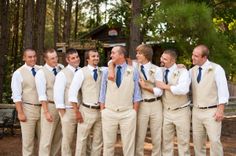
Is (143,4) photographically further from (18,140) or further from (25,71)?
(25,71)

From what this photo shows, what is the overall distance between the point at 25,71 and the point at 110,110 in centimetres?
137

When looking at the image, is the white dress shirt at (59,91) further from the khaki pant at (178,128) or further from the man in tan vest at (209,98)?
the man in tan vest at (209,98)

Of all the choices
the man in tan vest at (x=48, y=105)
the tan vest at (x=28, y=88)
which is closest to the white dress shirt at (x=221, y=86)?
the man in tan vest at (x=48, y=105)

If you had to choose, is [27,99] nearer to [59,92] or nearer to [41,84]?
[41,84]

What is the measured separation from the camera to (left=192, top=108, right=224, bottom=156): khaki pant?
5.71m

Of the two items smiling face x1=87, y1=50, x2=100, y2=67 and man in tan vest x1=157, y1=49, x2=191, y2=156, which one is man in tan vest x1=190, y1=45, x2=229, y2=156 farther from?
smiling face x1=87, y1=50, x2=100, y2=67

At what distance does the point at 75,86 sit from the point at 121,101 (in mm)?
634

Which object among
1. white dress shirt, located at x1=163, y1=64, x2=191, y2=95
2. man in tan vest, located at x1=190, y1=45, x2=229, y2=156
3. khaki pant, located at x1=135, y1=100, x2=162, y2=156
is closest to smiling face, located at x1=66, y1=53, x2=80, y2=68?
khaki pant, located at x1=135, y1=100, x2=162, y2=156

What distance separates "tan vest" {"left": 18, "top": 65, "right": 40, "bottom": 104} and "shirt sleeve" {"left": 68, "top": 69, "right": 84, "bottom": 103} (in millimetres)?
649

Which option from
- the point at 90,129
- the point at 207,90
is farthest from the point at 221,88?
the point at 90,129

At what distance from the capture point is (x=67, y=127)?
604 centimetres

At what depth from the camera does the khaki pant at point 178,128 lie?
5859mm

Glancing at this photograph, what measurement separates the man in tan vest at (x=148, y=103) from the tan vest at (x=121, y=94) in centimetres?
18

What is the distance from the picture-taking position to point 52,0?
30281 millimetres
